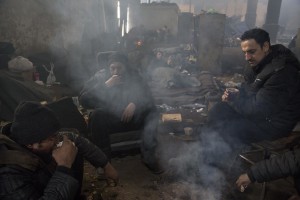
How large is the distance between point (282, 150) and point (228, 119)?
134cm

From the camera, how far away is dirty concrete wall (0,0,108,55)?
9000 mm

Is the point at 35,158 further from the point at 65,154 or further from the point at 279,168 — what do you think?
the point at 279,168

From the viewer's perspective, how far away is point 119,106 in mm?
5105

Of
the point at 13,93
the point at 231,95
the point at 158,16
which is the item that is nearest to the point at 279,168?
the point at 231,95

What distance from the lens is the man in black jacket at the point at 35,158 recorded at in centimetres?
228

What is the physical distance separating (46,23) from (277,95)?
833 centimetres

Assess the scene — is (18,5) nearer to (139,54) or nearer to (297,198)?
(139,54)

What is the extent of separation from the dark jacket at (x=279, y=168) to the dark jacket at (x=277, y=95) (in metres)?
1.25

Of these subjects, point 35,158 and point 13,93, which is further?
point 13,93

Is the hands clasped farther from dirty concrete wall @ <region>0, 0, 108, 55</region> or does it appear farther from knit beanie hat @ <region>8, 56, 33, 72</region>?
dirty concrete wall @ <region>0, 0, 108, 55</region>

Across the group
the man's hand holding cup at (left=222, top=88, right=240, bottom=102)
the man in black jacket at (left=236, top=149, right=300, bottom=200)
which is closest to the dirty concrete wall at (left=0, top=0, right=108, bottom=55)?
the man's hand holding cup at (left=222, top=88, right=240, bottom=102)

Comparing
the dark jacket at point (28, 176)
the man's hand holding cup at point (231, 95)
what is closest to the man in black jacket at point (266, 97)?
the man's hand holding cup at point (231, 95)

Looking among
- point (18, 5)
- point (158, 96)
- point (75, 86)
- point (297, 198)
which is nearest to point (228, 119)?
point (297, 198)

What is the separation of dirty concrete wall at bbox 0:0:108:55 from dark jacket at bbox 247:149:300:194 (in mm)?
8818
